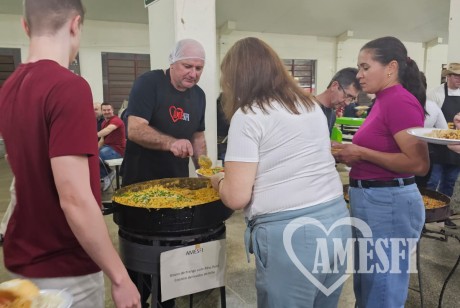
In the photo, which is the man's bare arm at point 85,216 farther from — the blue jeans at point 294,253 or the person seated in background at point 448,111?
the person seated in background at point 448,111

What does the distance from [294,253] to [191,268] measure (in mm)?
569

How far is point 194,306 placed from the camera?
8.39 ft

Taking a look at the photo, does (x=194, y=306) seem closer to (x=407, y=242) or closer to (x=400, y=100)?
(x=407, y=242)

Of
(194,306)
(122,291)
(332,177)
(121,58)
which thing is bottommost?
(194,306)

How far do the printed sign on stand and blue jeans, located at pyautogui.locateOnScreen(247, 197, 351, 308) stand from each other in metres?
0.37

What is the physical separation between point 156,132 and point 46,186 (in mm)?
1150

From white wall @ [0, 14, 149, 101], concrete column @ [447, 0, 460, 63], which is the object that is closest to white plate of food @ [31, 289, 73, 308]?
concrete column @ [447, 0, 460, 63]

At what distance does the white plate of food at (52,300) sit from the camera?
0.79 metres

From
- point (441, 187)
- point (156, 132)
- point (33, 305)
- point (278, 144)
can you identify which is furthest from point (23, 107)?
point (441, 187)

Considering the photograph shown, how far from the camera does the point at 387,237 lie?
1.65 m

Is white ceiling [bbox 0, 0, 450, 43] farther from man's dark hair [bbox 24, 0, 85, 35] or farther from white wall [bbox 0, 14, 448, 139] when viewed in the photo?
man's dark hair [bbox 24, 0, 85, 35]

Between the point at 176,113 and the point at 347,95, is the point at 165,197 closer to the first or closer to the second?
the point at 176,113

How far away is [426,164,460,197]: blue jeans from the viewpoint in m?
3.81

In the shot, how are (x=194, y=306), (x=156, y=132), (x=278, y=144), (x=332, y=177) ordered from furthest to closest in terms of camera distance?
(x=194, y=306) < (x=156, y=132) < (x=332, y=177) < (x=278, y=144)
